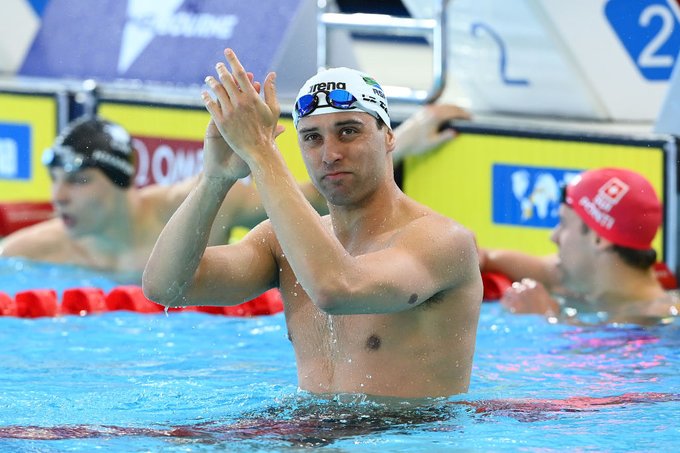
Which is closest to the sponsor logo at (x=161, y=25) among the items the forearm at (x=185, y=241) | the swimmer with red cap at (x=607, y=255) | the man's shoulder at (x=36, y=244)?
the man's shoulder at (x=36, y=244)

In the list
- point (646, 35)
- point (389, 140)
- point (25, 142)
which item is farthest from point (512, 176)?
point (25, 142)

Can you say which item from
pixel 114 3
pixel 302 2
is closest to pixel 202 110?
pixel 302 2

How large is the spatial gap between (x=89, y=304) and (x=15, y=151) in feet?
8.19

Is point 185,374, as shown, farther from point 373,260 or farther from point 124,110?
point 124,110

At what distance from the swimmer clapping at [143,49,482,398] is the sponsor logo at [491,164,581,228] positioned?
8.53ft

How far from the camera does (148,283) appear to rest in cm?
352

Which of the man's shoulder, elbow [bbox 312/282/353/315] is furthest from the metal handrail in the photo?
elbow [bbox 312/282/353/315]

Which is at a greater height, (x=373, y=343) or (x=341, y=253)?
(x=341, y=253)

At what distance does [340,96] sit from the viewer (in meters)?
3.39

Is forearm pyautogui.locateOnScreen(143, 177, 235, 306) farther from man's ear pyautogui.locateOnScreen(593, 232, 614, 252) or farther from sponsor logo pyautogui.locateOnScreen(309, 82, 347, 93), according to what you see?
man's ear pyautogui.locateOnScreen(593, 232, 614, 252)

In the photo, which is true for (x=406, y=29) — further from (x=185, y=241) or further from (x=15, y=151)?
(x=185, y=241)

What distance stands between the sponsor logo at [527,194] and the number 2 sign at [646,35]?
80 cm

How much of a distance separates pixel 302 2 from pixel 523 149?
1937 mm

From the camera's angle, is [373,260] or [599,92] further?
[599,92]
